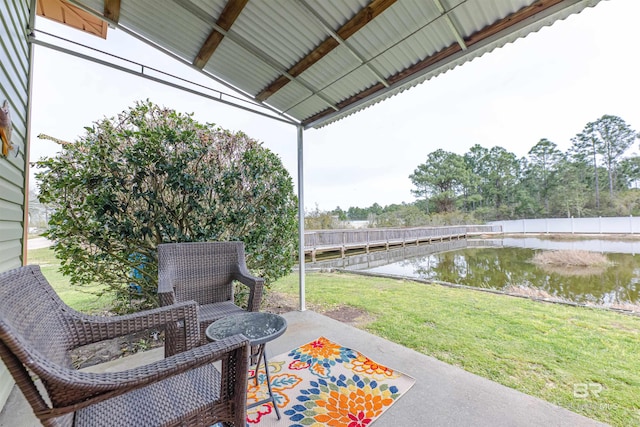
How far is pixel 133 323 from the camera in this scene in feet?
4.22

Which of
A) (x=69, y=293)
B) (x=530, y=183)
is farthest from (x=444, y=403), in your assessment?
(x=530, y=183)

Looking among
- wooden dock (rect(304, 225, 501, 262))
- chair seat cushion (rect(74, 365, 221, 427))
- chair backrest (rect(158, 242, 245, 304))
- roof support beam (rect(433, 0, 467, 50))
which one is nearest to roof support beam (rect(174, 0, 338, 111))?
roof support beam (rect(433, 0, 467, 50))

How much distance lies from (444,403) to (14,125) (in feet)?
11.8

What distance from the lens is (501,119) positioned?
87.1 ft

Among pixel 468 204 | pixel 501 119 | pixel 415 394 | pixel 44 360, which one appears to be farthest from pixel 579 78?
pixel 44 360

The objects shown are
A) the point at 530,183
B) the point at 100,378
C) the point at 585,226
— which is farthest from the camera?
the point at 530,183

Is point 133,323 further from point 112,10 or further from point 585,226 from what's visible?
point 585,226

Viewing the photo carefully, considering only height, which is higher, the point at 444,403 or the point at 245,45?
the point at 245,45

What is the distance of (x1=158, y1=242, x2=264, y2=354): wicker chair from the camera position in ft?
6.91

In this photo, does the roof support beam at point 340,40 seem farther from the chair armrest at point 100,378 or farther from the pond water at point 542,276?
the pond water at point 542,276

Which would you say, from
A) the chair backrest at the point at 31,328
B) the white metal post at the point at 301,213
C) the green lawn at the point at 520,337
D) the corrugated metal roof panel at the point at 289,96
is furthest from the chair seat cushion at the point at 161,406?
the corrugated metal roof panel at the point at 289,96

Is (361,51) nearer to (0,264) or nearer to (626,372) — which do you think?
(0,264)

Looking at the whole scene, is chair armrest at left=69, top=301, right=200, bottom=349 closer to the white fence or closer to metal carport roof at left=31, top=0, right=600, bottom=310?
metal carport roof at left=31, top=0, right=600, bottom=310

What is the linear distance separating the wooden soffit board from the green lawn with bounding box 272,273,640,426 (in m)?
4.55
